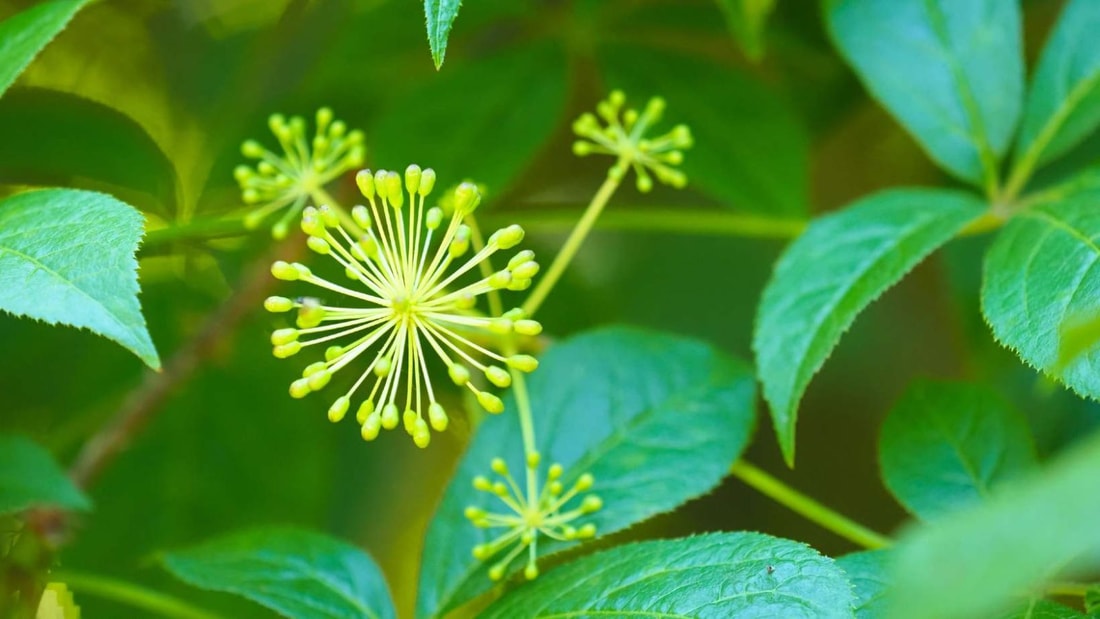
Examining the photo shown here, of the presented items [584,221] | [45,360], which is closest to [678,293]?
[584,221]

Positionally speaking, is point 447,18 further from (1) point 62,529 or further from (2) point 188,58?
(2) point 188,58

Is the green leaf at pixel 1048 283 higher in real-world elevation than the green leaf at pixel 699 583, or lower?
higher

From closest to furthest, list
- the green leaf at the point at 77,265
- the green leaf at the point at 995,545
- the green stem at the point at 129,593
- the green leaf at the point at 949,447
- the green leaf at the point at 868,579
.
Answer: the green leaf at the point at 995,545
the green leaf at the point at 77,265
the green leaf at the point at 868,579
the green leaf at the point at 949,447
the green stem at the point at 129,593

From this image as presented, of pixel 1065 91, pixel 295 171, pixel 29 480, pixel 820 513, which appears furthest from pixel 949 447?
pixel 29 480

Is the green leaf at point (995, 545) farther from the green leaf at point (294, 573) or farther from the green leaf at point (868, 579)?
the green leaf at point (294, 573)

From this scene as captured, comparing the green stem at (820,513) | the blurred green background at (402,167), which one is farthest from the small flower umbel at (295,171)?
the green stem at (820,513)

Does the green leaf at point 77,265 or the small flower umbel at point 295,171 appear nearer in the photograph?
the green leaf at point 77,265

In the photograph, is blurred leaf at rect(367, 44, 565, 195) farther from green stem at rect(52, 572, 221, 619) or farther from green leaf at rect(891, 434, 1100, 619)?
green leaf at rect(891, 434, 1100, 619)
